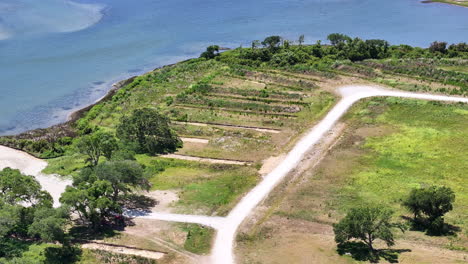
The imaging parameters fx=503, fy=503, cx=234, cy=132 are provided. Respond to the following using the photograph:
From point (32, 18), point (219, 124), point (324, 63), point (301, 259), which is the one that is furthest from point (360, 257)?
point (32, 18)

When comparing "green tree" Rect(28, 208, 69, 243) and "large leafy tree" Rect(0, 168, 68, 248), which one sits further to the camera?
"large leafy tree" Rect(0, 168, 68, 248)

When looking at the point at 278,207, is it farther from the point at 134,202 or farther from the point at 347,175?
the point at 134,202

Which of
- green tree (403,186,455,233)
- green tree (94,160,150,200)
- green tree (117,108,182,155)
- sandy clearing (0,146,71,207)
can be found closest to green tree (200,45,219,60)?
green tree (117,108,182,155)

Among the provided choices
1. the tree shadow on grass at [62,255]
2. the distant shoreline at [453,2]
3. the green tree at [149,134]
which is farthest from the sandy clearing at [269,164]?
the distant shoreline at [453,2]

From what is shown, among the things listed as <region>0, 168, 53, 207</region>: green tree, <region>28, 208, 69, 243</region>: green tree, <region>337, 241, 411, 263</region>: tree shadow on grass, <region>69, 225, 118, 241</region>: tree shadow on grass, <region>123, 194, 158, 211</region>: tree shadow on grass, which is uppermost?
<region>0, 168, 53, 207</region>: green tree

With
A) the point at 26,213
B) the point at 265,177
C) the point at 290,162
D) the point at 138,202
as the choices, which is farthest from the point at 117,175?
the point at 290,162

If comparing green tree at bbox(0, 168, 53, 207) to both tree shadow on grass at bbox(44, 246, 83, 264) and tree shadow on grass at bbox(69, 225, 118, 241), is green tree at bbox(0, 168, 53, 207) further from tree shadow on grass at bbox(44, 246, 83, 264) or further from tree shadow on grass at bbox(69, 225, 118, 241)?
tree shadow on grass at bbox(44, 246, 83, 264)
